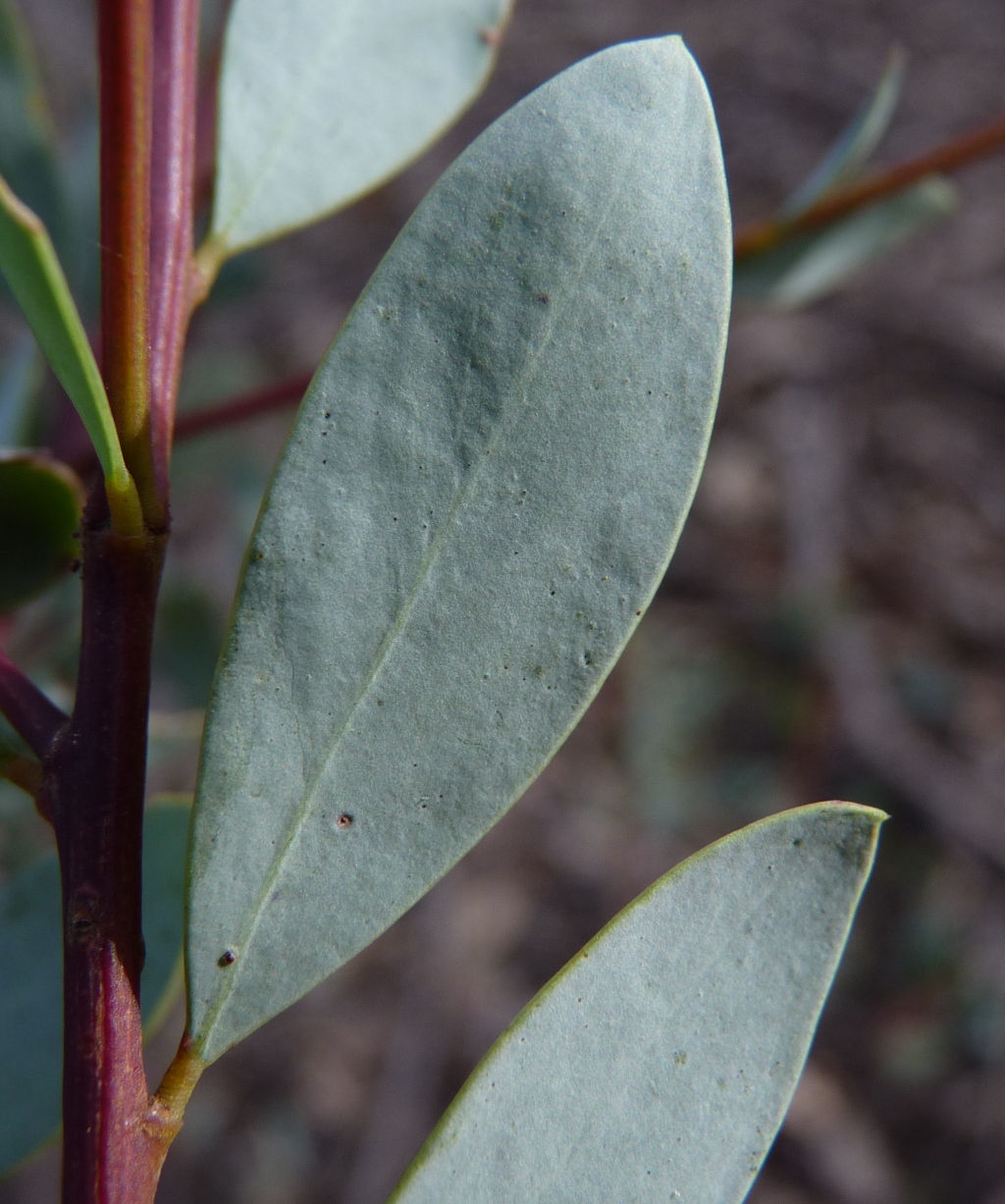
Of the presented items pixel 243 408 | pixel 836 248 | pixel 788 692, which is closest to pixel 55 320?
pixel 243 408

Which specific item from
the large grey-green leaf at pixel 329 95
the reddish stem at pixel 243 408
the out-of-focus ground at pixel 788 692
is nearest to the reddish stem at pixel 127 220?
the large grey-green leaf at pixel 329 95

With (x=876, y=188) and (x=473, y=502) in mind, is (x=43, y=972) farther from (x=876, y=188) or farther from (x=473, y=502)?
(x=876, y=188)

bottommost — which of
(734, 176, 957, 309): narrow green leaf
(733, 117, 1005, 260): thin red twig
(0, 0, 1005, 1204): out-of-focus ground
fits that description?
(0, 0, 1005, 1204): out-of-focus ground

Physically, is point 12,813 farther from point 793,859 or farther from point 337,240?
point 337,240

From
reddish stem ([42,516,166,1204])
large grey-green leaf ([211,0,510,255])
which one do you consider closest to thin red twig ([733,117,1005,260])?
large grey-green leaf ([211,0,510,255])

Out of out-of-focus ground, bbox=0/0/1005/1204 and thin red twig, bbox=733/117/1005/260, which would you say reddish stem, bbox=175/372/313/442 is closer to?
thin red twig, bbox=733/117/1005/260

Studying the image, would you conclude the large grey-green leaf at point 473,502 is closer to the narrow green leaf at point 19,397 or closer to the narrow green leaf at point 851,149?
the narrow green leaf at point 851,149

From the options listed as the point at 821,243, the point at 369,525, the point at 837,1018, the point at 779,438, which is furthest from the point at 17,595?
the point at 779,438
